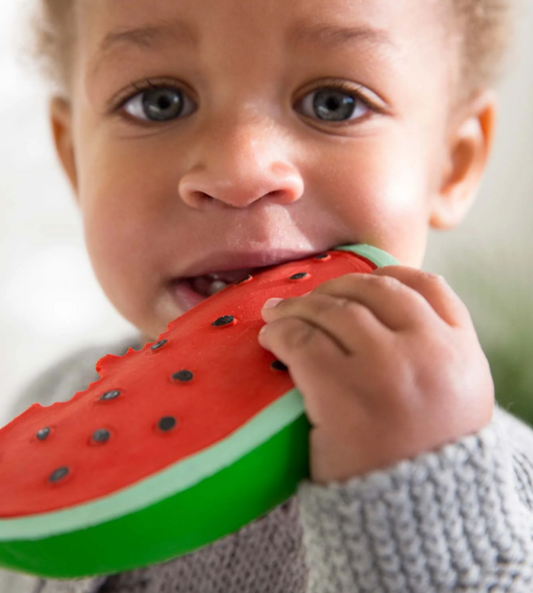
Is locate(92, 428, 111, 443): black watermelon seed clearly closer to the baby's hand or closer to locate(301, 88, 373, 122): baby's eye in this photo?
the baby's hand

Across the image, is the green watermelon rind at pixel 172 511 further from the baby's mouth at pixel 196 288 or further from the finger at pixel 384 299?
the baby's mouth at pixel 196 288

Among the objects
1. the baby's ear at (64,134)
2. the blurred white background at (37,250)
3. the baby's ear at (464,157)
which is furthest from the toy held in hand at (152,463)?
the blurred white background at (37,250)

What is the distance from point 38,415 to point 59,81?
664 millimetres

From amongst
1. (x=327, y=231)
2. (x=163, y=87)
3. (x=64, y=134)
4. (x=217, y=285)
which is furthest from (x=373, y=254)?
(x=64, y=134)

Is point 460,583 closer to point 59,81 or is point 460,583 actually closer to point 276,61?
point 276,61

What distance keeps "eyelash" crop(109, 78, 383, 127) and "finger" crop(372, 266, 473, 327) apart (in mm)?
240

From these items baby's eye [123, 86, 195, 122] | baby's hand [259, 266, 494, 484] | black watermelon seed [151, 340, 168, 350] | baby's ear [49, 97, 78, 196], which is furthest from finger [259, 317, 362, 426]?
baby's ear [49, 97, 78, 196]

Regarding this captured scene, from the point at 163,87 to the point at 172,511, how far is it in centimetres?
47

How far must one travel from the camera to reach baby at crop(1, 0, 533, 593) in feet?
1.50

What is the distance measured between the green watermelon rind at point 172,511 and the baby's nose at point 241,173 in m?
0.22

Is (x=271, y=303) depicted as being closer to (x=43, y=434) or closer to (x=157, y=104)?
(x=43, y=434)

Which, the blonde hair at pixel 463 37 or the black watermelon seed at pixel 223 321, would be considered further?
the blonde hair at pixel 463 37

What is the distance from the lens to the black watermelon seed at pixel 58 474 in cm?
42

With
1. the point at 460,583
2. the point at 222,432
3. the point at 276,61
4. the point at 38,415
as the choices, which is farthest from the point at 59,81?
the point at 460,583
